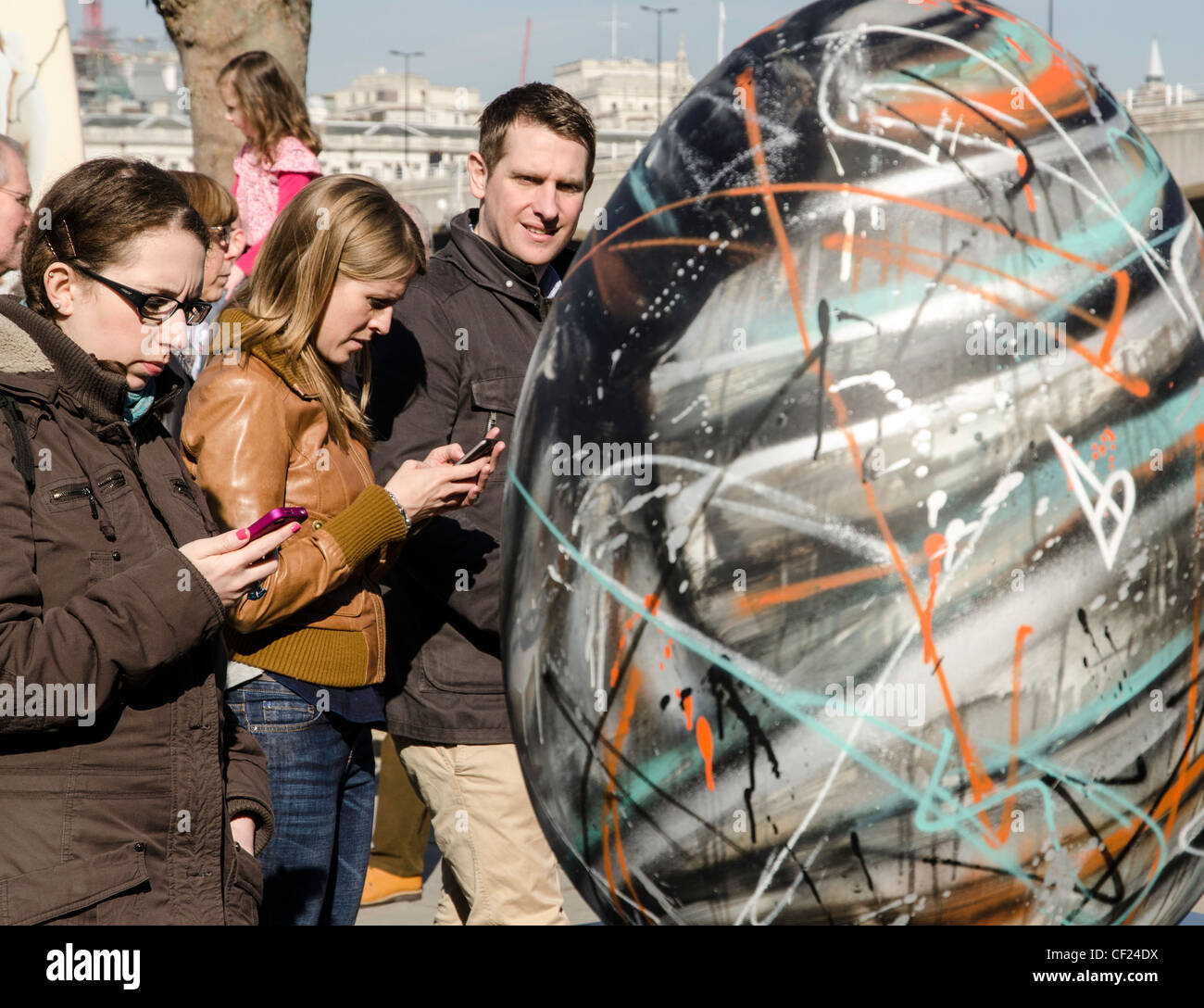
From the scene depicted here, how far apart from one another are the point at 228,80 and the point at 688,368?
434cm

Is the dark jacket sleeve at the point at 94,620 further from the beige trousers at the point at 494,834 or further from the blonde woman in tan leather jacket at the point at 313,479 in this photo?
the beige trousers at the point at 494,834

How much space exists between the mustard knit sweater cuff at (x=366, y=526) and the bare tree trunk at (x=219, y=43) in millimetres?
4704

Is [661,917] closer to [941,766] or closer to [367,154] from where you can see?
[941,766]

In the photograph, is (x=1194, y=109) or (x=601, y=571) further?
(x=1194, y=109)

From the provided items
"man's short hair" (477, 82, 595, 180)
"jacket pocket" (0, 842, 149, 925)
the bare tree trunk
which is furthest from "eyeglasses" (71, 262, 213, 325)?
the bare tree trunk

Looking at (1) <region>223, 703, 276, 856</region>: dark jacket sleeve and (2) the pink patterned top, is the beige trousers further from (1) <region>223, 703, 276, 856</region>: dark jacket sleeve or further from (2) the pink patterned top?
(2) the pink patterned top

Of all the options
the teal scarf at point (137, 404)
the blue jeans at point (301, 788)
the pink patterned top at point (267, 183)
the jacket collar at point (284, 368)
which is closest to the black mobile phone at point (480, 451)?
the jacket collar at point (284, 368)

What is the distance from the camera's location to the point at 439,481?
8.73ft

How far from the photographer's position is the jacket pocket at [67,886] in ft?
6.34

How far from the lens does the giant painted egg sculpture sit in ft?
5.20

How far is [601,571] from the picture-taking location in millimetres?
1742

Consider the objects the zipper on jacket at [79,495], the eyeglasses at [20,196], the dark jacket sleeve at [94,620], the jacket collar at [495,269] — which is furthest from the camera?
the eyeglasses at [20,196]
